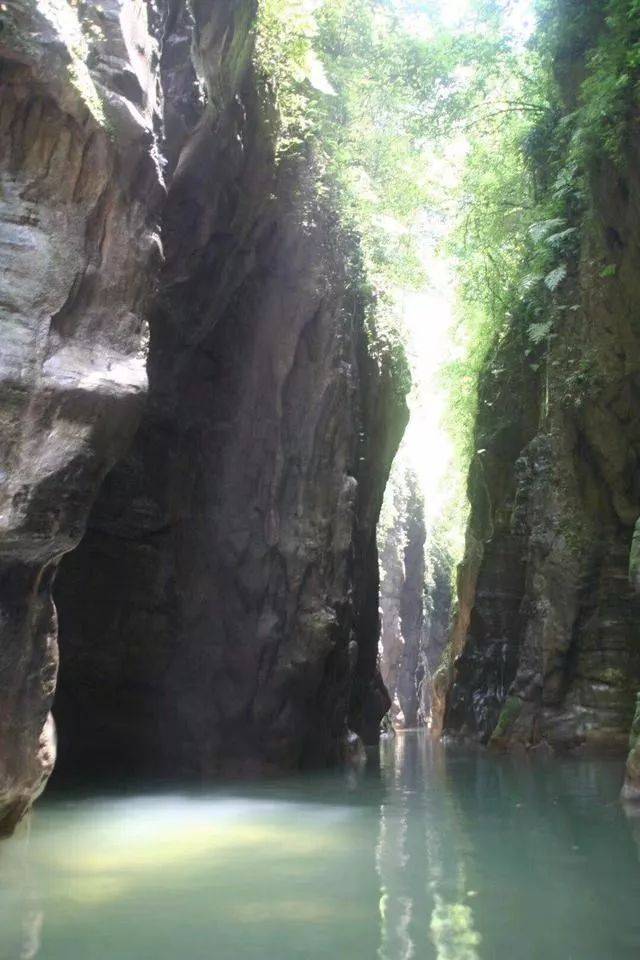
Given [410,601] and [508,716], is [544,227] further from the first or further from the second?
[410,601]

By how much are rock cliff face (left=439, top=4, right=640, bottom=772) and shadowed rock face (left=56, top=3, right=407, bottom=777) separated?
→ 4.55 m

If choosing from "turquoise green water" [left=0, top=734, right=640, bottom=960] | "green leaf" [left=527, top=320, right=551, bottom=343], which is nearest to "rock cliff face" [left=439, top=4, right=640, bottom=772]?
"green leaf" [left=527, top=320, right=551, bottom=343]

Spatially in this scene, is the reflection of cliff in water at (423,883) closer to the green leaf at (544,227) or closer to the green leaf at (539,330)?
the green leaf at (539,330)

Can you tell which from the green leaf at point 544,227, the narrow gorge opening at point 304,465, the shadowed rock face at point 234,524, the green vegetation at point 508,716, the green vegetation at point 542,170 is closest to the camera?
the narrow gorge opening at point 304,465

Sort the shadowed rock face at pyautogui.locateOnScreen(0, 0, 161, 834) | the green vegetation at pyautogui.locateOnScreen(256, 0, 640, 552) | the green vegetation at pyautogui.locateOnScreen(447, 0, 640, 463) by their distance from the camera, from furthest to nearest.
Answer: the green vegetation at pyautogui.locateOnScreen(256, 0, 640, 552) → the green vegetation at pyautogui.locateOnScreen(447, 0, 640, 463) → the shadowed rock face at pyautogui.locateOnScreen(0, 0, 161, 834)

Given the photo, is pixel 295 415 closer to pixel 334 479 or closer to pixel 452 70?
pixel 334 479

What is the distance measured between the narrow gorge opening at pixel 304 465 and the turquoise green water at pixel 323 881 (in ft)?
0.12

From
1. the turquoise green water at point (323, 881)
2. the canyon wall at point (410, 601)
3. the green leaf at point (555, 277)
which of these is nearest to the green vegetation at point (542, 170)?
the green leaf at point (555, 277)

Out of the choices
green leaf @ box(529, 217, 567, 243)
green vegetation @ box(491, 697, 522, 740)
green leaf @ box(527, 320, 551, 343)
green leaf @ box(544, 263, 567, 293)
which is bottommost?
green vegetation @ box(491, 697, 522, 740)

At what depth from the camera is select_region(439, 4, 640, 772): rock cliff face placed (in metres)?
15.7

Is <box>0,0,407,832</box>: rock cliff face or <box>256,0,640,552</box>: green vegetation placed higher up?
<box>256,0,640,552</box>: green vegetation

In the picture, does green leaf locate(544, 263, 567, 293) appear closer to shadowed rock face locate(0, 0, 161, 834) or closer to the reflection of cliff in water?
shadowed rock face locate(0, 0, 161, 834)

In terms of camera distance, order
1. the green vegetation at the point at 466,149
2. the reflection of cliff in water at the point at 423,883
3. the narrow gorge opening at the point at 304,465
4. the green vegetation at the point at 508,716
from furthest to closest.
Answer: the green vegetation at the point at 508,716 < the green vegetation at the point at 466,149 < the narrow gorge opening at the point at 304,465 < the reflection of cliff in water at the point at 423,883

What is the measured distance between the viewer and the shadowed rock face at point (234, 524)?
13.1 metres
